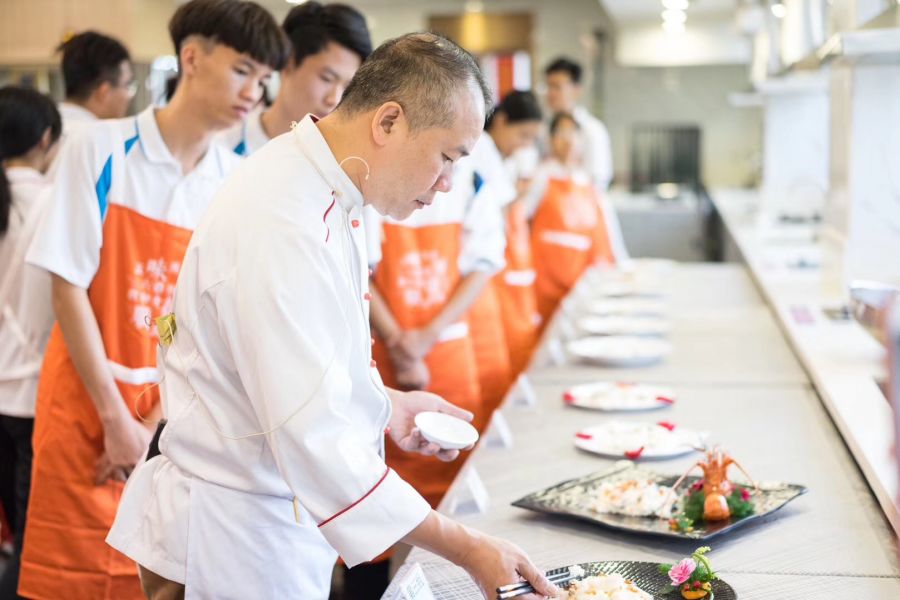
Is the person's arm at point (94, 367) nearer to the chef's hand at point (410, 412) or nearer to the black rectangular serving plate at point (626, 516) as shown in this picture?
the chef's hand at point (410, 412)

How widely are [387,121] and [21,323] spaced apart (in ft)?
5.20

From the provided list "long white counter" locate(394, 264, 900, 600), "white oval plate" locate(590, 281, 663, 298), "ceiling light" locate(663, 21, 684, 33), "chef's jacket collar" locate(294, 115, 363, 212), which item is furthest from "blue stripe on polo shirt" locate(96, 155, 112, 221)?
"ceiling light" locate(663, 21, 684, 33)

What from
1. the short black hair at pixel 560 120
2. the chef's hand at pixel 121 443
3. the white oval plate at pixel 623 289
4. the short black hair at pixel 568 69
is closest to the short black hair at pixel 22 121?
the chef's hand at pixel 121 443

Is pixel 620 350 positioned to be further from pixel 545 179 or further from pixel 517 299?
pixel 545 179

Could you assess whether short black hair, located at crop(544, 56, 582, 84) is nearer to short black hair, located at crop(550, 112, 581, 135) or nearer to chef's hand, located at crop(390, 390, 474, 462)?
short black hair, located at crop(550, 112, 581, 135)

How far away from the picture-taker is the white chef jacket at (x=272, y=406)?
4.46 ft

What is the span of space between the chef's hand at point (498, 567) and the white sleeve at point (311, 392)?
0.08 meters

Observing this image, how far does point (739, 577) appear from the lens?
1.61m

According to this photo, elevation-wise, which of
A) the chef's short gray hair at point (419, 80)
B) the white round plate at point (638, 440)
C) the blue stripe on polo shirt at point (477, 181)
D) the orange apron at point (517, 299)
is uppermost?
the chef's short gray hair at point (419, 80)

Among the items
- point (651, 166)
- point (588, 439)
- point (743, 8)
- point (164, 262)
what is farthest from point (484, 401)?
point (651, 166)

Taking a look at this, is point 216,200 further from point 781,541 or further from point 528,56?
point 528,56

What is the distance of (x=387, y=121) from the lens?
1.45 m

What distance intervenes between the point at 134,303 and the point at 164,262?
0.35ft

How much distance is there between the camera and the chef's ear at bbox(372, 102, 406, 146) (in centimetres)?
144
